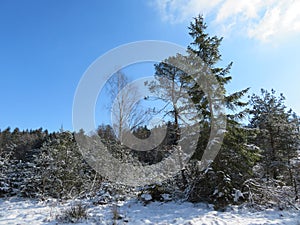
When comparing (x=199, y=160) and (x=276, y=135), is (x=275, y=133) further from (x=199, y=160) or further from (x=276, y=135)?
(x=199, y=160)

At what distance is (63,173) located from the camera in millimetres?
10352

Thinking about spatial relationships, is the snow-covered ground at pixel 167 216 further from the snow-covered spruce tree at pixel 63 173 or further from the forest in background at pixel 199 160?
the snow-covered spruce tree at pixel 63 173

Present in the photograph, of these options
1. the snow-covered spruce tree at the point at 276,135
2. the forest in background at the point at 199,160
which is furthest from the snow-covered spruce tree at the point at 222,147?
the snow-covered spruce tree at the point at 276,135

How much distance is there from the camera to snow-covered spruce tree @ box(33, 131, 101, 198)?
9.73 metres

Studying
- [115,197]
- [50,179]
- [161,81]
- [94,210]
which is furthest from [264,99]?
[50,179]

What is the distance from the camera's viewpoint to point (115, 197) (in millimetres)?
8680

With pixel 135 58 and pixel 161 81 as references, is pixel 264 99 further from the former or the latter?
pixel 135 58

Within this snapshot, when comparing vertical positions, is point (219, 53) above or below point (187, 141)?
above

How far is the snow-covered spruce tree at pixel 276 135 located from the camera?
38.5 ft

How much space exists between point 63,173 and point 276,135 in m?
11.8

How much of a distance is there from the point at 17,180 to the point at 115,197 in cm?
531

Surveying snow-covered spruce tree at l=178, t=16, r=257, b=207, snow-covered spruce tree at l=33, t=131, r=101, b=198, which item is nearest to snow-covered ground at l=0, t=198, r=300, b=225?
snow-covered spruce tree at l=178, t=16, r=257, b=207

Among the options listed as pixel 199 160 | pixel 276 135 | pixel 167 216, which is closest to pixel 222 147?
pixel 199 160

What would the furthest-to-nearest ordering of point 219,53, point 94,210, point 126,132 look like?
1. point 126,132
2. point 219,53
3. point 94,210
